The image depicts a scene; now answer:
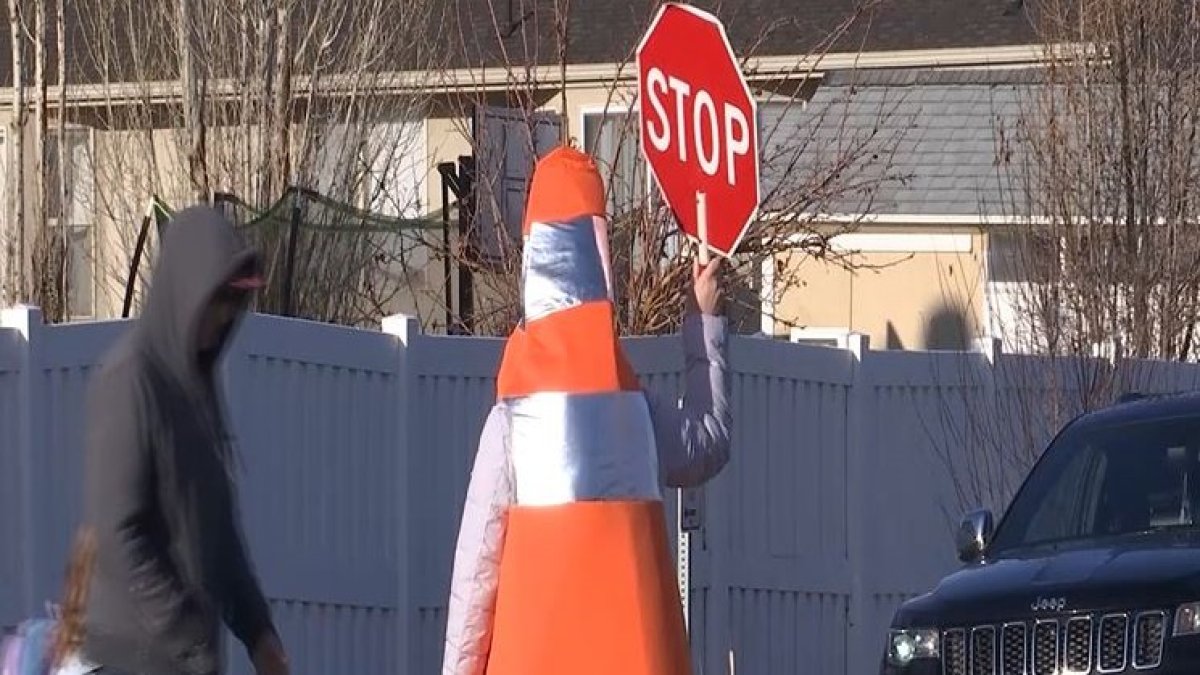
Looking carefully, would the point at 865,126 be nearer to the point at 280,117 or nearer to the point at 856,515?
the point at 280,117

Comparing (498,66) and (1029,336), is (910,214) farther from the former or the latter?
(1029,336)

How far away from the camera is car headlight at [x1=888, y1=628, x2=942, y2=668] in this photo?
910cm

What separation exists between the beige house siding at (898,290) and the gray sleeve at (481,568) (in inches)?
589

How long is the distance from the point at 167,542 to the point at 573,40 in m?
17.7

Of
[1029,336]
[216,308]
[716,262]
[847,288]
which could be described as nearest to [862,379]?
[1029,336]

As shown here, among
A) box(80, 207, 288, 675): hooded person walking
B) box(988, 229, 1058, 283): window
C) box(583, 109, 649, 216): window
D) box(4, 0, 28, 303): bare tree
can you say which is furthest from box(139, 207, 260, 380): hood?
box(4, 0, 28, 303): bare tree

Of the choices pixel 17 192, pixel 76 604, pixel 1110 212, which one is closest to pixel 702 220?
pixel 76 604

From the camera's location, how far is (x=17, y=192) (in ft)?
61.9

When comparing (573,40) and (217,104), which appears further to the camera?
(573,40)

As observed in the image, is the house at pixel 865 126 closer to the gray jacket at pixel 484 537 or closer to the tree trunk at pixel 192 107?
the tree trunk at pixel 192 107

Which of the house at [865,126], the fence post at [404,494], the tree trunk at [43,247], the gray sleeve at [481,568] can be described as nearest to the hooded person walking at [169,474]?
the gray sleeve at [481,568]

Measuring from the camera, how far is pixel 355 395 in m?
10.2

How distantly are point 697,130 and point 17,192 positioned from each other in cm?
1084

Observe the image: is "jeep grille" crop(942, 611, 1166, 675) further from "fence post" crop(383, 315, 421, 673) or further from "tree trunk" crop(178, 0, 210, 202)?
"tree trunk" crop(178, 0, 210, 202)
